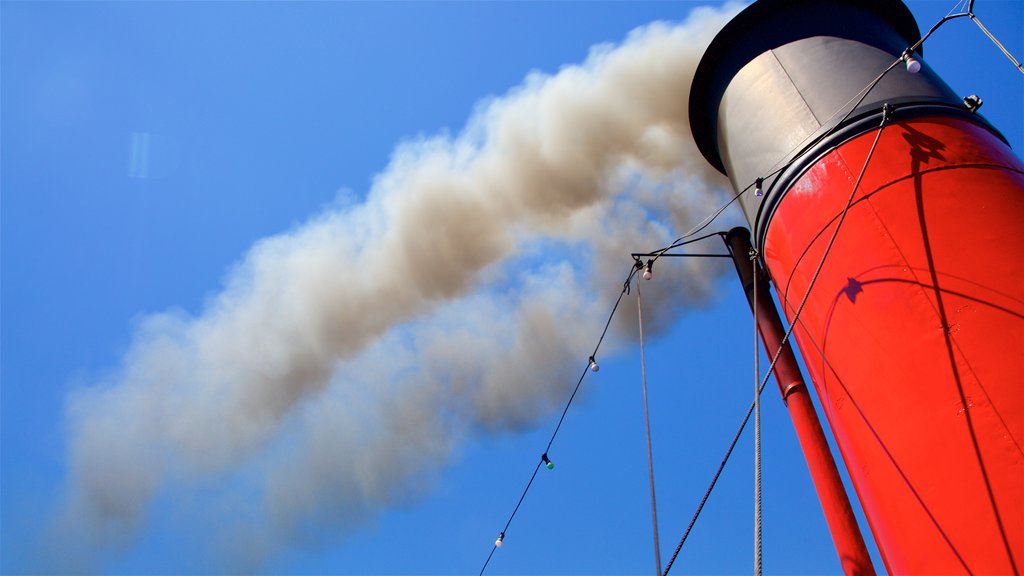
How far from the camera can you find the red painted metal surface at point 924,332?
11.2ft

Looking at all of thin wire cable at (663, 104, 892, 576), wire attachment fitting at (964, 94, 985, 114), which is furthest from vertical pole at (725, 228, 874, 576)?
wire attachment fitting at (964, 94, 985, 114)

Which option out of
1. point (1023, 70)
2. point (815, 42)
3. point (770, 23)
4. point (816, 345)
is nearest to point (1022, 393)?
point (816, 345)

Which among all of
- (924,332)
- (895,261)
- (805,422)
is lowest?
(924,332)

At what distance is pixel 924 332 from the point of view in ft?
12.6

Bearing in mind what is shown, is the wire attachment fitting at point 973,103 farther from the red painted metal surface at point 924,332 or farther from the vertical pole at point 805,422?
the vertical pole at point 805,422

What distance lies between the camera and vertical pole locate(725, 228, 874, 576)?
4676 millimetres

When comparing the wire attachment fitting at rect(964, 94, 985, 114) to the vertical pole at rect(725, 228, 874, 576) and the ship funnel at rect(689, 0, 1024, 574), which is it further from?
the vertical pole at rect(725, 228, 874, 576)

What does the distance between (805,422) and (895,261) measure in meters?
1.77

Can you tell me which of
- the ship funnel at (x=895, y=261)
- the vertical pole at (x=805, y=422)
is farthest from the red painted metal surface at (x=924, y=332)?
the vertical pole at (x=805, y=422)

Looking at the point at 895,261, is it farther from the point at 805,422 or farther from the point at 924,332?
the point at 805,422

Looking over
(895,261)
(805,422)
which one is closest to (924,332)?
(895,261)

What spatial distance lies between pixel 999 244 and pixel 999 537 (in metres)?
1.72

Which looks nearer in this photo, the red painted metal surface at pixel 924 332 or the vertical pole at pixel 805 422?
the red painted metal surface at pixel 924 332

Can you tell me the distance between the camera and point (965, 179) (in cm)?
422
